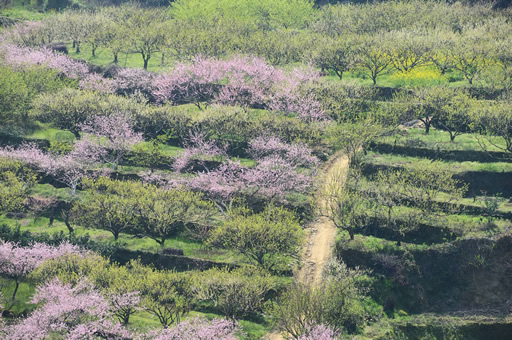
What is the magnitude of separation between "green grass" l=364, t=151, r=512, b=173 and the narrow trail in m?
4.33

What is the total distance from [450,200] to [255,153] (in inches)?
1089

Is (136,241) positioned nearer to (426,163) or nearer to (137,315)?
(137,315)

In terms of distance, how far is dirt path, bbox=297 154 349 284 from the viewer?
6462 centimetres

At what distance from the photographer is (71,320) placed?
183ft

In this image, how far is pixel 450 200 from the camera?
68.4 metres

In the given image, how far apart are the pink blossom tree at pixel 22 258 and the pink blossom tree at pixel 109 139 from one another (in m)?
19.8

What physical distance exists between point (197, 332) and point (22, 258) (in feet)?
79.3

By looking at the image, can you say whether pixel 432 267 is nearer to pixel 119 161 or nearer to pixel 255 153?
pixel 255 153

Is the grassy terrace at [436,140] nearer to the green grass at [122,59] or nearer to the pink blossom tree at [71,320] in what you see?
the pink blossom tree at [71,320]

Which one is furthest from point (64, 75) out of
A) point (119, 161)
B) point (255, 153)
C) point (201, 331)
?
point (201, 331)

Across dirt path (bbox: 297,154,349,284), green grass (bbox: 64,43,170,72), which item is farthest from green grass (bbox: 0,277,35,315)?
green grass (bbox: 64,43,170,72)

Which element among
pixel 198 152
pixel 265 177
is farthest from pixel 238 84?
pixel 265 177

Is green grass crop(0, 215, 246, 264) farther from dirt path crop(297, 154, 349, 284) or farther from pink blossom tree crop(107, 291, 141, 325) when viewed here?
pink blossom tree crop(107, 291, 141, 325)

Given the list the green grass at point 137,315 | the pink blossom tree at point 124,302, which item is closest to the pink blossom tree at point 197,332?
the green grass at point 137,315
